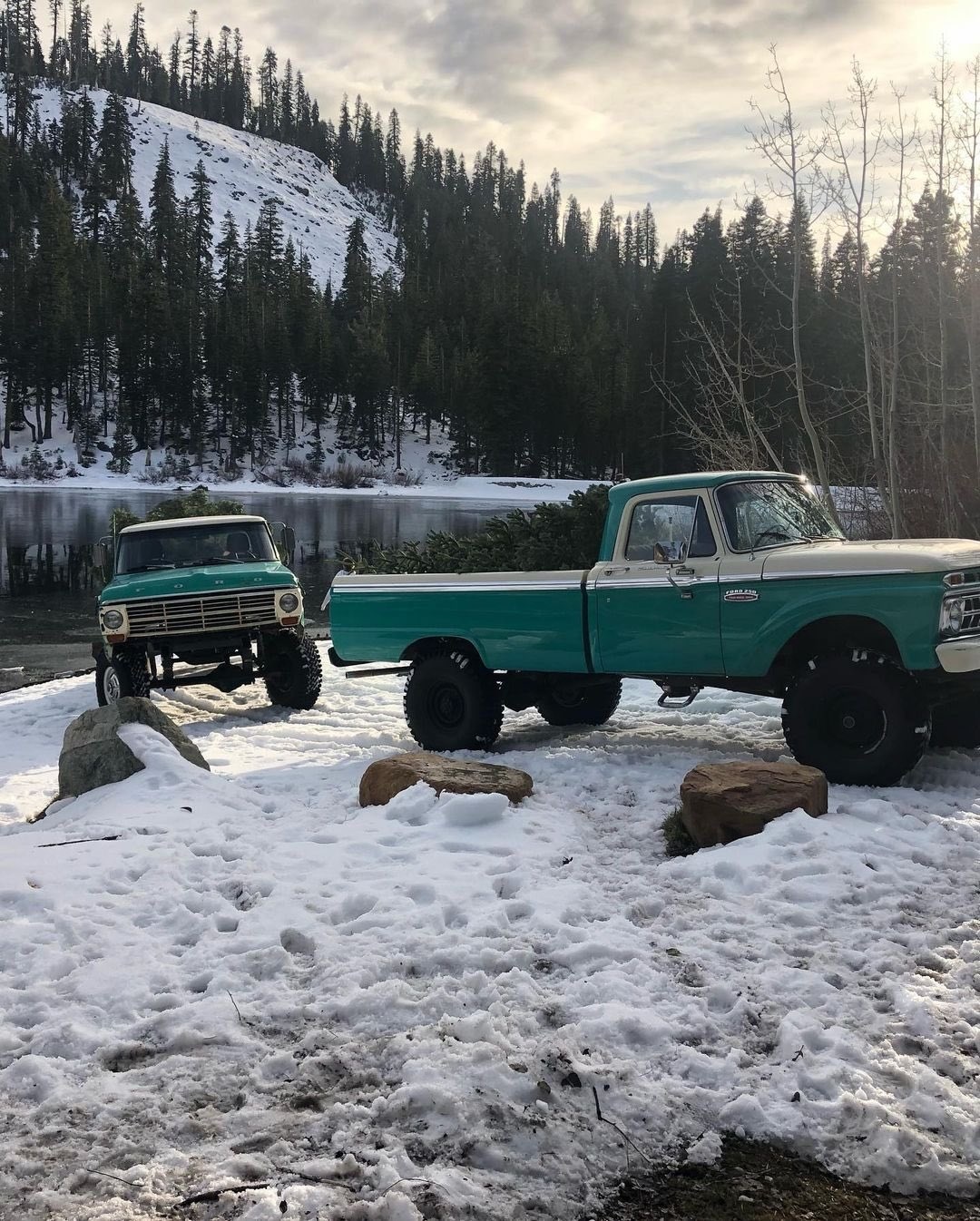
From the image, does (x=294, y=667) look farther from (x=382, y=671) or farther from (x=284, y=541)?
(x=382, y=671)

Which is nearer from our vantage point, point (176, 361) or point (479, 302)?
point (176, 361)

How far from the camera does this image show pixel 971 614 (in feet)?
→ 22.4

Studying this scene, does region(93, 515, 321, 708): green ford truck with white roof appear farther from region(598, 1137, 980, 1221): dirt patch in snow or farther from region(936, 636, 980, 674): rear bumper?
region(598, 1137, 980, 1221): dirt patch in snow

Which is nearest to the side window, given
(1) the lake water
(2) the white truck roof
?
(2) the white truck roof

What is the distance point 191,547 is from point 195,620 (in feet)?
4.73

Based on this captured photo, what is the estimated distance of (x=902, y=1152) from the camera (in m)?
3.25

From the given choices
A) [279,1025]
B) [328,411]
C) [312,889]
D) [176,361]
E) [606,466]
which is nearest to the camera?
[279,1025]

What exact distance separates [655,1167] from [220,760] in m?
6.61

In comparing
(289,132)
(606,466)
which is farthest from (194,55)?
(606,466)

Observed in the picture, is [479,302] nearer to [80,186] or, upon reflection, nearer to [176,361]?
[176,361]

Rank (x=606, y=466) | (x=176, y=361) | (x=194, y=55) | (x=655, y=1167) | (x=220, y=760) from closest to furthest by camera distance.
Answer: (x=655, y=1167) → (x=220, y=760) → (x=606, y=466) → (x=176, y=361) → (x=194, y=55)

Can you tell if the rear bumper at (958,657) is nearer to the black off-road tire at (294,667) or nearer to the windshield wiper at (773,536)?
the windshield wiper at (773,536)

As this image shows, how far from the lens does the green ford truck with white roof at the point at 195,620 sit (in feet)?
37.2

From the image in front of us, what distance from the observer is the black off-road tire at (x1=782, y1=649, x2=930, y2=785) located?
22.0ft
